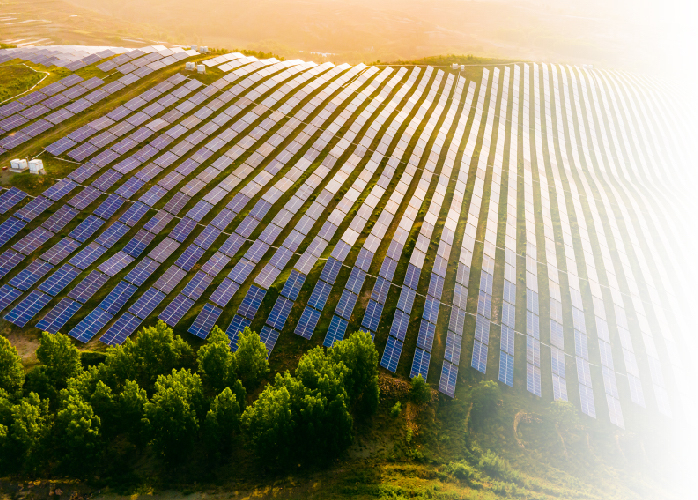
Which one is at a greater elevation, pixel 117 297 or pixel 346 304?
pixel 346 304

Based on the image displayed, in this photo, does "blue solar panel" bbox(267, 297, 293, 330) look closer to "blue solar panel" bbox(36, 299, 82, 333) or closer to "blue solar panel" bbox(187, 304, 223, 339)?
"blue solar panel" bbox(187, 304, 223, 339)

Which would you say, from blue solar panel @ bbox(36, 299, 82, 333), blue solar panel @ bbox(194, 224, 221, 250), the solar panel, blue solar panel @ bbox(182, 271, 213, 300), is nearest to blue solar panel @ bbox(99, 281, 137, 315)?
blue solar panel @ bbox(36, 299, 82, 333)

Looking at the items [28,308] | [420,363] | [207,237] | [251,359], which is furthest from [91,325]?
[420,363]

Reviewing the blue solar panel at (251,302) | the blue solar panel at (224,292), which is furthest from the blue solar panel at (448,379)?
the blue solar panel at (224,292)

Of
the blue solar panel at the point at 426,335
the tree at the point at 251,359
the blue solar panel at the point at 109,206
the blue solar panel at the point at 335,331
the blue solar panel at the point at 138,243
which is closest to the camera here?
the tree at the point at 251,359

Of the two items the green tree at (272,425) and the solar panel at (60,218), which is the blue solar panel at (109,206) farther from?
the green tree at (272,425)

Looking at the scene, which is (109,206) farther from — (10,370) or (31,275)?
(10,370)

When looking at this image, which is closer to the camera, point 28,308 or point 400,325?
point 28,308
